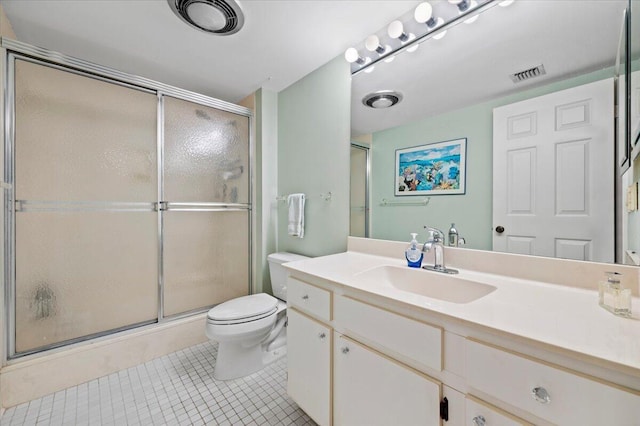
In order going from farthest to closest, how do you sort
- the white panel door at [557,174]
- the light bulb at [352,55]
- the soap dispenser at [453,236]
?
the light bulb at [352,55] < the soap dispenser at [453,236] < the white panel door at [557,174]

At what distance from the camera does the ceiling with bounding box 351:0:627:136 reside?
0.92 metres

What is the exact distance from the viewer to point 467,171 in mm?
1187

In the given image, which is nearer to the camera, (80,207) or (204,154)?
(80,207)

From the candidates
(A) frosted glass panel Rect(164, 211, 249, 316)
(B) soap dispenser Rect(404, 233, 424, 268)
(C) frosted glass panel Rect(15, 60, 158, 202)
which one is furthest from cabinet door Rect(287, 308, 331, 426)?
Answer: (C) frosted glass panel Rect(15, 60, 158, 202)

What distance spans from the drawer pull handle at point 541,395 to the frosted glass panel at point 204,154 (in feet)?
7.44

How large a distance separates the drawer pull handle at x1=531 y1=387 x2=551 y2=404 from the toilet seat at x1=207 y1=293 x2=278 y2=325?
1.40 meters

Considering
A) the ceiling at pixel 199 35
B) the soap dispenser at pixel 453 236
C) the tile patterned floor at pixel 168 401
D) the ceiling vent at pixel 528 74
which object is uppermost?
the ceiling at pixel 199 35

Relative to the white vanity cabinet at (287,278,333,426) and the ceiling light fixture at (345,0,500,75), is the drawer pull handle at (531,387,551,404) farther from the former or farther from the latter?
the ceiling light fixture at (345,0,500,75)

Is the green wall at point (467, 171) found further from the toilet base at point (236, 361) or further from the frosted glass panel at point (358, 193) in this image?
the toilet base at point (236, 361)

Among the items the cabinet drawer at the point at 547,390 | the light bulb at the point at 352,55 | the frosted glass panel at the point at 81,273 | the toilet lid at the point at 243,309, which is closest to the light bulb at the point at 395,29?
the light bulb at the point at 352,55

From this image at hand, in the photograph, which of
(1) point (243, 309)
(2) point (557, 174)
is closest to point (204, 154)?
(1) point (243, 309)

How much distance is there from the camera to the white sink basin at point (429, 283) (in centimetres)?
100

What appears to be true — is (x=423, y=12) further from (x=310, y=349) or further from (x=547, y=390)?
(x=310, y=349)

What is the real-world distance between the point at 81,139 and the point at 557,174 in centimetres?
262
